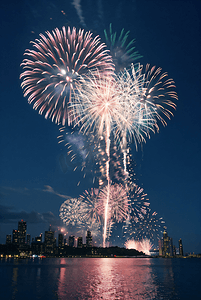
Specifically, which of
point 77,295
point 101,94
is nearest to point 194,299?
point 77,295

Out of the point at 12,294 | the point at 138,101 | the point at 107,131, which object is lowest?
the point at 12,294

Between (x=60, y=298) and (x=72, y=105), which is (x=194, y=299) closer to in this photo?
(x=60, y=298)

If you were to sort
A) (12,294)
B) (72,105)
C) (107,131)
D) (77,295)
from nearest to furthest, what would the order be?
(77,295)
(12,294)
(72,105)
(107,131)

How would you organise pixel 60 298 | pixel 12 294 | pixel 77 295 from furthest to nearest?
pixel 12 294, pixel 77 295, pixel 60 298

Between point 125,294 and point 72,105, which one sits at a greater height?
point 72,105

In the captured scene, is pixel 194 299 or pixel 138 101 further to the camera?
pixel 138 101

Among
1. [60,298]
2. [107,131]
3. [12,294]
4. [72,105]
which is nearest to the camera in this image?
[60,298]

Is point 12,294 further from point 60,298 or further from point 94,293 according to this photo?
point 94,293

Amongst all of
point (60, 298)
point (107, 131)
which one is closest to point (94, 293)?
point (60, 298)

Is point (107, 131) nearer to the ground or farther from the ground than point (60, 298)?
farther from the ground
